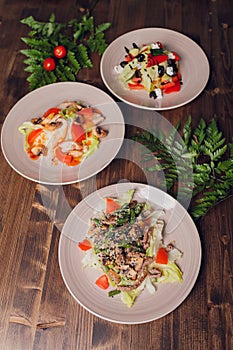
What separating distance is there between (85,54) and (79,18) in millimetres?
369

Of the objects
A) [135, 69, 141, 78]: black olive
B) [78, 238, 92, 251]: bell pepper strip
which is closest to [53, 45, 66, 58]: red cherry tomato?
[135, 69, 141, 78]: black olive

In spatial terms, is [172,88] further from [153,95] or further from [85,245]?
[85,245]

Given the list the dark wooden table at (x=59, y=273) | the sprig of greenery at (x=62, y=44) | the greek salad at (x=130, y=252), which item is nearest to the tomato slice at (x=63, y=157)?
the dark wooden table at (x=59, y=273)

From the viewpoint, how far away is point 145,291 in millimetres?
1719

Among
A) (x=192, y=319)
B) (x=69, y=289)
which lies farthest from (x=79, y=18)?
(x=192, y=319)

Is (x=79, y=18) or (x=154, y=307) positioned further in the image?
(x=79, y=18)

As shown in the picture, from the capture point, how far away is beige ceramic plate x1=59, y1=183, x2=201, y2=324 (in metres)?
1.67

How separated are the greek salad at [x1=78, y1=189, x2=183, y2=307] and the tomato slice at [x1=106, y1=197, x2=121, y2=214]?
1 centimetres

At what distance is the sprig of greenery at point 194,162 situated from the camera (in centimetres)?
196

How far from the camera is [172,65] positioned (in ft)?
7.42

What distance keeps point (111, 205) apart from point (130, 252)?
24 centimetres

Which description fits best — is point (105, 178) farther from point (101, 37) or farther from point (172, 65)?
point (101, 37)

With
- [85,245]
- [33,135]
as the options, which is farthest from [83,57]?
[85,245]

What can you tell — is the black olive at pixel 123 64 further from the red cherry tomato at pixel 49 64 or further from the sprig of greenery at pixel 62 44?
the red cherry tomato at pixel 49 64
